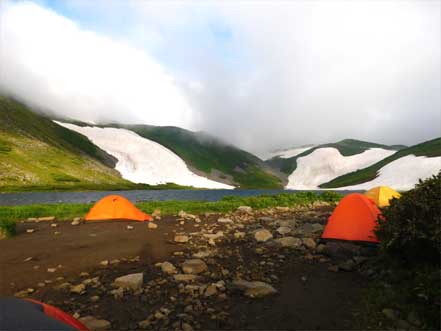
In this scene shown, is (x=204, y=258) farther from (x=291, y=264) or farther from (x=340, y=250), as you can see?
(x=340, y=250)

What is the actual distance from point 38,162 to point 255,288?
16748 centimetres

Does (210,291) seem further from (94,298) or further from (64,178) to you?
(64,178)

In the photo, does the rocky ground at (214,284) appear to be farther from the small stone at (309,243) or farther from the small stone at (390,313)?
the small stone at (390,313)

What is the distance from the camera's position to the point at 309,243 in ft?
46.6

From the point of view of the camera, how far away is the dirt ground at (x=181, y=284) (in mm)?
8461

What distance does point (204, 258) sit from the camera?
43.4 ft

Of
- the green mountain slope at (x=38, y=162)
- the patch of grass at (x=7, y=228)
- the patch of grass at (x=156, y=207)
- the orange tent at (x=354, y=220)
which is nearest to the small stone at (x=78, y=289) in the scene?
the orange tent at (x=354, y=220)

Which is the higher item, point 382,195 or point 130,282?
point 382,195

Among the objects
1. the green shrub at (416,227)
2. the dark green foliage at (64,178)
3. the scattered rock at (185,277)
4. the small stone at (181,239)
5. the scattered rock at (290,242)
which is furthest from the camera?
the dark green foliage at (64,178)

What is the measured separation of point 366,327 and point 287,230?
9.23 m

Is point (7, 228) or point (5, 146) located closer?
point (7, 228)

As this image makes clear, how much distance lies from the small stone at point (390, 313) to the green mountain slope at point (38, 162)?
431 ft

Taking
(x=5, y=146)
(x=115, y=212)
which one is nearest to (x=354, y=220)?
(x=115, y=212)

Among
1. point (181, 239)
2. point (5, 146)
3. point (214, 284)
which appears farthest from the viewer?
point (5, 146)
